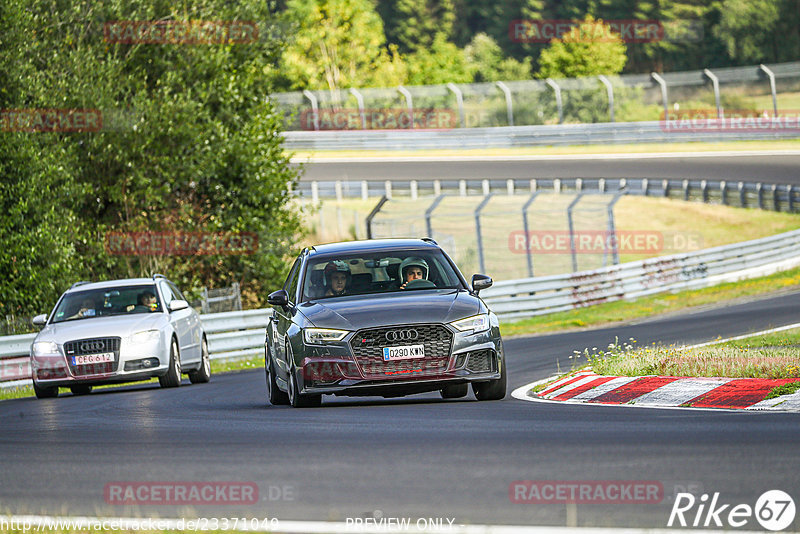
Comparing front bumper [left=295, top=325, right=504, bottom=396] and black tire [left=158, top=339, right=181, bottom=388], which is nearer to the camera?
front bumper [left=295, top=325, right=504, bottom=396]

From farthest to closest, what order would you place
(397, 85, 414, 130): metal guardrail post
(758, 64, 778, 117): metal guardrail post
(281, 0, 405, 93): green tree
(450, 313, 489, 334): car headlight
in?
1. (281, 0, 405, 93): green tree
2. (397, 85, 414, 130): metal guardrail post
3. (758, 64, 778, 117): metal guardrail post
4. (450, 313, 489, 334): car headlight

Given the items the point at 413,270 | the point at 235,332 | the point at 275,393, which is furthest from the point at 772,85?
the point at 275,393

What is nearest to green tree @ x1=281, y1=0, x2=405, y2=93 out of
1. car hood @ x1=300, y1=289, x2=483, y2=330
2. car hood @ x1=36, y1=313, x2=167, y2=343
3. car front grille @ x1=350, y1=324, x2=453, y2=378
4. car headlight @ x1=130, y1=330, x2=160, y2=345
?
car hood @ x1=36, y1=313, x2=167, y2=343

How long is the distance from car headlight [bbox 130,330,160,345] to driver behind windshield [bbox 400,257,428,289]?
16.1ft

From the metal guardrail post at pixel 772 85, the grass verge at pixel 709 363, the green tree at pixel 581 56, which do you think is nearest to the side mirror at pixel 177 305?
the grass verge at pixel 709 363

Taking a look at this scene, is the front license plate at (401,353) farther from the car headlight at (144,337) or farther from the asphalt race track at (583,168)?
the asphalt race track at (583,168)

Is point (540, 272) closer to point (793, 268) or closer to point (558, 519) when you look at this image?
point (793, 268)

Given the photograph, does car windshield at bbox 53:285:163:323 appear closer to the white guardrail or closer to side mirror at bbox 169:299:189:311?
side mirror at bbox 169:299:189:311

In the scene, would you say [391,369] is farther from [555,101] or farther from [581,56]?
[581,56]

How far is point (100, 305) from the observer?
56.8 feet

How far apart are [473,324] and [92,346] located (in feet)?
21.4

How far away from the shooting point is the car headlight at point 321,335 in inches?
441

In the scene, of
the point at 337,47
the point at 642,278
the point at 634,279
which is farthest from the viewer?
the point at 337,47

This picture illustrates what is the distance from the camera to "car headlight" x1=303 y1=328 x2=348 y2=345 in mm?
11192
